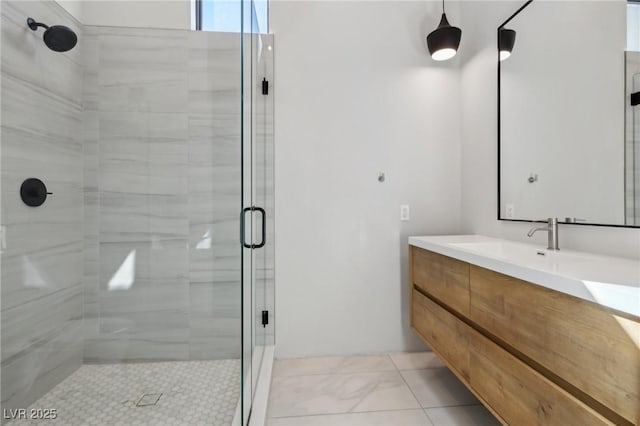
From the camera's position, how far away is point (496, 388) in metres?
1.13

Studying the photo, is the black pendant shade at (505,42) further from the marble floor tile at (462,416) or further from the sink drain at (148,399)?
the sink drain at (148,399)

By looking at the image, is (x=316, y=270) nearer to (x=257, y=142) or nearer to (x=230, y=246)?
(x=230, y=246)

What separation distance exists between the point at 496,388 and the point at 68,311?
6.68 ft

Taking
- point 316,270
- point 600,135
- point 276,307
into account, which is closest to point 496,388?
point 600,135

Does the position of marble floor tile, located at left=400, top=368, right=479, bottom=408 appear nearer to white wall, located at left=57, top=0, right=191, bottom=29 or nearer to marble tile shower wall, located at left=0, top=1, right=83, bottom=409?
marble tile shower wall, located at left=0, top=1, right=83, bottom=409

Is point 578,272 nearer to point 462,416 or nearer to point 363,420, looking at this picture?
point 462,416

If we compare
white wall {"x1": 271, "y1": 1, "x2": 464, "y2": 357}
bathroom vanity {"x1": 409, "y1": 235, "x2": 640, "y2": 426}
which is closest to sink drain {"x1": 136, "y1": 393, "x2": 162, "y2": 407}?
white wall {"x1": 271, "y1": 1, "x2": 464, "y2": 357}

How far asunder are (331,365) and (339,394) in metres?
0.31

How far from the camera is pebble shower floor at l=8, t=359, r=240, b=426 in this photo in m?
1.34

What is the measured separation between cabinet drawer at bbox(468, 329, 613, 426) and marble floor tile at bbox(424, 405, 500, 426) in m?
0.33

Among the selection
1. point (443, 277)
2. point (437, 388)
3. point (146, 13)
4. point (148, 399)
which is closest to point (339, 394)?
point (437, 388)

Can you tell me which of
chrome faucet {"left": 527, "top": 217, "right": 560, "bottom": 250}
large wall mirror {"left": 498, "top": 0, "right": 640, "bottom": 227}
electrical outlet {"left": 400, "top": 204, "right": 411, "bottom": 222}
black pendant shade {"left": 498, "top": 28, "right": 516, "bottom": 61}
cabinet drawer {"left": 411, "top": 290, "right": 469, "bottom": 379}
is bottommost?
cabinet drawer {"left": 411, "top": 290, "right": 469, "bottom": 379}

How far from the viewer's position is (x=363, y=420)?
1.46 meters

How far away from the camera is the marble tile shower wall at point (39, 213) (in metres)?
1.24
